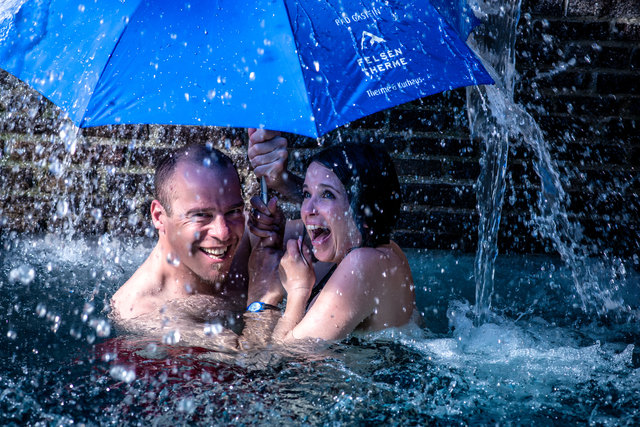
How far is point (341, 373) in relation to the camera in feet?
9.77

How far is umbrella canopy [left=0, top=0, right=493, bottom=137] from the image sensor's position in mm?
2479

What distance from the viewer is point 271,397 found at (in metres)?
2.77

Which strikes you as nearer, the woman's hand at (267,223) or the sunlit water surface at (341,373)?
the sunlit water surface at (341,373)

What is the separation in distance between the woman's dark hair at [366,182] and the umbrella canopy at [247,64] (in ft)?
2.02

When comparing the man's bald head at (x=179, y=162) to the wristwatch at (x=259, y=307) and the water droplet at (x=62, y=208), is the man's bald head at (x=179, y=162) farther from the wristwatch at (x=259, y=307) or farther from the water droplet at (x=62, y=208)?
the water droplet at (x=62, y=208)

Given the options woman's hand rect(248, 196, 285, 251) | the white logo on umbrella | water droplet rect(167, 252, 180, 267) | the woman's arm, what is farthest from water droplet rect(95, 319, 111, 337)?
the white logo on umbrella

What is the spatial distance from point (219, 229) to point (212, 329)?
0.47 meters

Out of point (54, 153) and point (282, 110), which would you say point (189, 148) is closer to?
point (282, 110)

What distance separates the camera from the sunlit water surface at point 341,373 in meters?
2.69

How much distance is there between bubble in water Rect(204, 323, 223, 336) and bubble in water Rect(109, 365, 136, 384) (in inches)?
18.8

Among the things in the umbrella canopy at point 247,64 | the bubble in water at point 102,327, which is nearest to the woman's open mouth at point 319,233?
the umbrella canopy at point 247,64

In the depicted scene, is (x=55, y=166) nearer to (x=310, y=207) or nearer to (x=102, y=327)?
(x=102, y=327)

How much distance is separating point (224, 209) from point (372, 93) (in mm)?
1088

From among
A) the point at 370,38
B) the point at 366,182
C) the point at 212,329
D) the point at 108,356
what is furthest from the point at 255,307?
the point at 370,38
